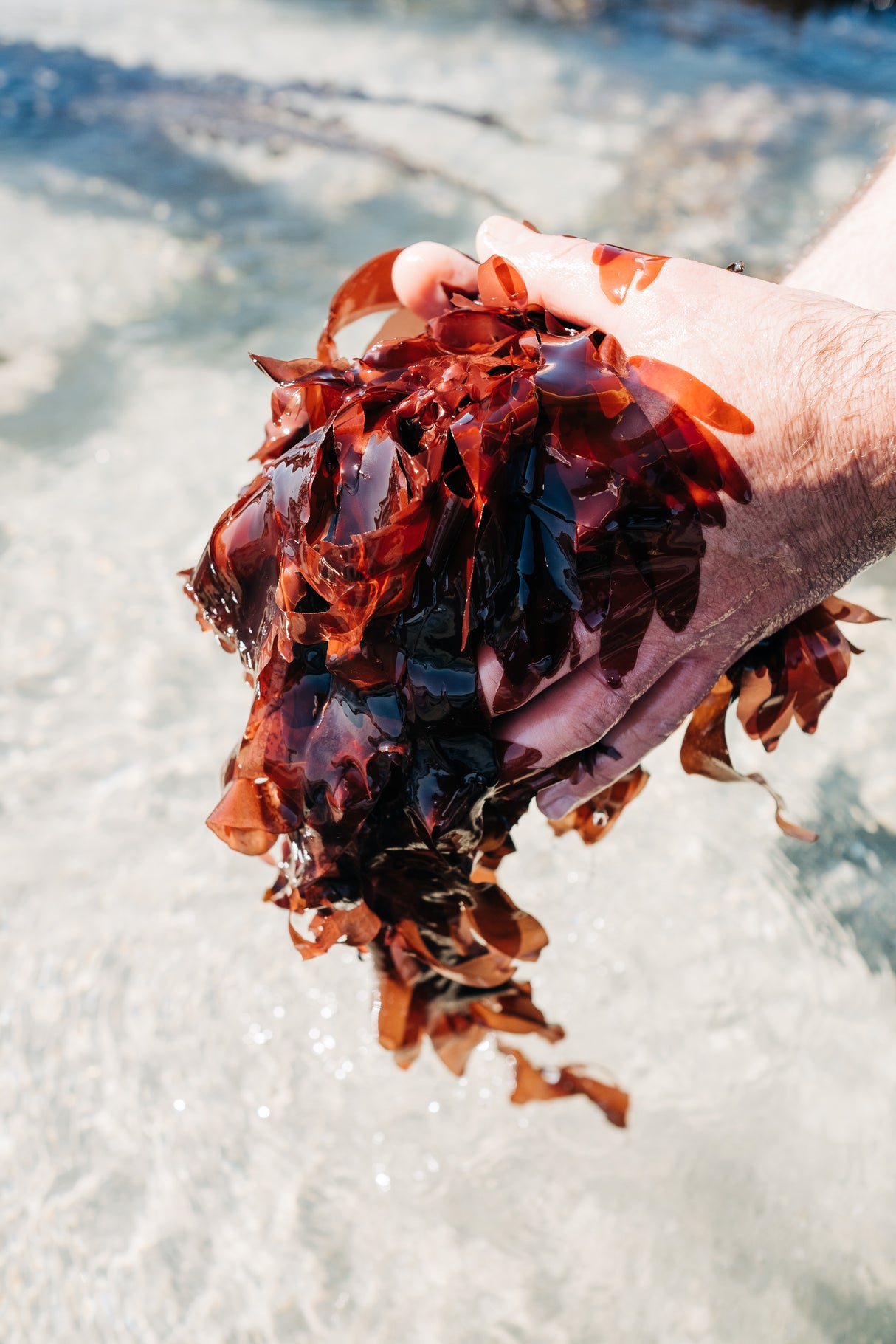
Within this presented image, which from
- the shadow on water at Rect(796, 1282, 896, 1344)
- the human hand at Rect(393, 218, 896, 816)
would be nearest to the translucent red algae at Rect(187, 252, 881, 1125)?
the human hand at Rect(393, 218, 896, 816)

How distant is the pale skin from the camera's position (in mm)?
1296

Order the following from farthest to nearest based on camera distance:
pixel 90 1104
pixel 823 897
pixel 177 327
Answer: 1. pixel 177 327
2. pixel 823 897
3. pixel 90 1104

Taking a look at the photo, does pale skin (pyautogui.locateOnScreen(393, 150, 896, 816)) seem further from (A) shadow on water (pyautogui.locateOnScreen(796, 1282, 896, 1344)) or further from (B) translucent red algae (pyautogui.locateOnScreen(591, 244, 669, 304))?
(A) shadow on water (pyautogui.locateOnScreen(796, 1282, 896, 1344))

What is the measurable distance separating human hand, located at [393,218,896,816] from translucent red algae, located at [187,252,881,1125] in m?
0.03

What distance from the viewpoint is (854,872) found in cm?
251

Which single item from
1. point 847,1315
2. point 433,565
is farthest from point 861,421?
point 847,1315

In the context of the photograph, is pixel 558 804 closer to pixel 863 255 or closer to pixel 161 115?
pixel 863 255

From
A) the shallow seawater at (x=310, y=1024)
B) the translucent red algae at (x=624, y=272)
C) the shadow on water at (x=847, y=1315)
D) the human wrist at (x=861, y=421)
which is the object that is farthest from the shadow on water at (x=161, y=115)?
the shadow on water at (x=847, y=1315)

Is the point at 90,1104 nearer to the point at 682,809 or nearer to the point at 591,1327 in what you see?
the point at 591,1327

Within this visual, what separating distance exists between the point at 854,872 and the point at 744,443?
161cm

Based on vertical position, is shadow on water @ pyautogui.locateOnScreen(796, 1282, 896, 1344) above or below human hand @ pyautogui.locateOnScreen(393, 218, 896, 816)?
below

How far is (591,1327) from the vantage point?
6.26ft

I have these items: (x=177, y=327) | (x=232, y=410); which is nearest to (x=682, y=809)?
(x=232, y=410)

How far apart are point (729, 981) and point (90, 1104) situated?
1.49 meters
